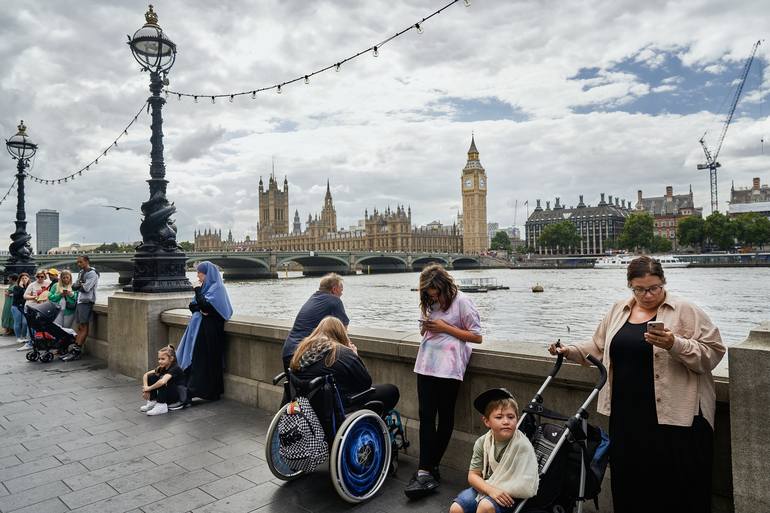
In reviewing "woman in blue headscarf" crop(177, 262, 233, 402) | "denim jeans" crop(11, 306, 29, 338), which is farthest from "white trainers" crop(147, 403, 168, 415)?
"denim jeans" crop(11, 306, 29, 338)

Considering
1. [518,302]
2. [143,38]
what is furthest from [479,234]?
[143,38]

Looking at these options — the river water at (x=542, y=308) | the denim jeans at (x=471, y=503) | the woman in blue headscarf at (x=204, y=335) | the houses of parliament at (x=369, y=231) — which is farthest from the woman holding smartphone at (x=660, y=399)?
the houses of parliament at (x=369, y=231)

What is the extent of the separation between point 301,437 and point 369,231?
401 ft

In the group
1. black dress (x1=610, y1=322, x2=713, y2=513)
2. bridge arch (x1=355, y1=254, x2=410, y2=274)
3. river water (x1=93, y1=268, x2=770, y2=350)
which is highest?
black dress (x1=610, y1=322, x2=713, y2=513)

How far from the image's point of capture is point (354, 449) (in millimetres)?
3295

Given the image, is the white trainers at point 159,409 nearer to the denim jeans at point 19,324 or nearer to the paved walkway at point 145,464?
the paved walkway at point 145,464

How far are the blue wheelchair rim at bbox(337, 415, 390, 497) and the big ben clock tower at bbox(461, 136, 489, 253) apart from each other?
128m

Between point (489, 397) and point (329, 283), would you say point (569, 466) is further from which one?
point (329, 283)

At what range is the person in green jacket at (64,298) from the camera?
868 centimetres

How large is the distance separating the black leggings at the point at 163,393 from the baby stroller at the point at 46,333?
12.9ft

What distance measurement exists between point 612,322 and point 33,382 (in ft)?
23.6

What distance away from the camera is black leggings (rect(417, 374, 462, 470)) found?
3.41 m

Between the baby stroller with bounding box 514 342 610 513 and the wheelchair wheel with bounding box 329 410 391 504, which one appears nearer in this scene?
the baby stroller with bounding box 514 342 610 513

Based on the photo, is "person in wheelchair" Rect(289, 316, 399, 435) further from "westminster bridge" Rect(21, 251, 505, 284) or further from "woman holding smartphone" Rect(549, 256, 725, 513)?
"westminster bridge" Rect(21, 251, 505, 284)
